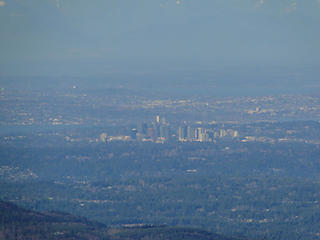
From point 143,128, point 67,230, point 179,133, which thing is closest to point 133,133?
point 143,128

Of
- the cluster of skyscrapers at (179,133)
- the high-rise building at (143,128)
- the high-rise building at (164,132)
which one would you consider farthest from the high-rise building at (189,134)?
the high-rise building at (143,128)

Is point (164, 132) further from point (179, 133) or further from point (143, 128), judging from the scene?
point (143, 128)

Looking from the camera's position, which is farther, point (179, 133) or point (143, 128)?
point (143, 128)

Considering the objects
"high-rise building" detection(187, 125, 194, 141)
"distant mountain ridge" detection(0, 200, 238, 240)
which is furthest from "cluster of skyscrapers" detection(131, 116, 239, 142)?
"distant mountain ridge" detection(0, 200, 238, 240)

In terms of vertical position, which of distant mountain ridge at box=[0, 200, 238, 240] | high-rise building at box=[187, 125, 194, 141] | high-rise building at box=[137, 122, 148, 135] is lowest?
distant mountain ridge at box=[0, 200, 238, 240]

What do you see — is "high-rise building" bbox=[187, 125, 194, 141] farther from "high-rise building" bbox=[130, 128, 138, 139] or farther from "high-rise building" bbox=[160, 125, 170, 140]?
"high-rise building" bbox=[130, 128, 138, 139]

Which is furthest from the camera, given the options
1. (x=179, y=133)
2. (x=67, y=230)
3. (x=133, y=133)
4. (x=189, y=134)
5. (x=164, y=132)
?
(x=164, y=132)

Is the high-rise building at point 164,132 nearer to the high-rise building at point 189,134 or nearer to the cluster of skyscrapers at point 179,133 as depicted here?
the cluster of skyscrapers at point 179,133

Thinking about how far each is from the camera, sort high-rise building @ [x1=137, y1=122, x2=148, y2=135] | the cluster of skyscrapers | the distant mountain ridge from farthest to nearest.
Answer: high-rise building @ [x1=137, y1=122, x2=148, y2=135]
the cluster of skyscrapers
the distant mountain ridge

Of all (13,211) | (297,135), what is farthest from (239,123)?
(13,211)
